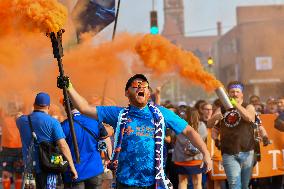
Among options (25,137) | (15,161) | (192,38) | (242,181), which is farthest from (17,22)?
(192,38)

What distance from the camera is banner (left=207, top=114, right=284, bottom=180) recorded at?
11.8 metres

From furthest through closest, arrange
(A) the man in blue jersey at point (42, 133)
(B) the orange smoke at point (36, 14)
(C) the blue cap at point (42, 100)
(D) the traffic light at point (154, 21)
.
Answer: (D) the traffic light at point (154, 21) → (C) the blue cap at point (42, 100) → (A) the man in blue jersey at point (42, 133) → (B) the orange smoke at point (36, 14)

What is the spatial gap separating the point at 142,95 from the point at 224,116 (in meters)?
3.61

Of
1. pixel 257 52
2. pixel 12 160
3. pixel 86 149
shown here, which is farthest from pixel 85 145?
pixel 257 52

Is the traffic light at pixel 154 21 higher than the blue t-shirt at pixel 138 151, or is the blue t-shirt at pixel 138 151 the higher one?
the traffic light at pixel 154 21

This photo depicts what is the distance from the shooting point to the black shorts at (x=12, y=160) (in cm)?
1227

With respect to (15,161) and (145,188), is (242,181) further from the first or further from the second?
(15,161)

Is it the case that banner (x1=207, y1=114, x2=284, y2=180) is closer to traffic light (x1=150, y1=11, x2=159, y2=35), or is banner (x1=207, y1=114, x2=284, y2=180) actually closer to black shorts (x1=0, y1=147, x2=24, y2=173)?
black shorts (x1=0, y1=147, x2=24, y2=173)

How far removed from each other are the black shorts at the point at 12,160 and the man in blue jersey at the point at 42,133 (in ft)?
13.3

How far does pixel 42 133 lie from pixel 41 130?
0.14 ft

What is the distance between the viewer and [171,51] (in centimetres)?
902

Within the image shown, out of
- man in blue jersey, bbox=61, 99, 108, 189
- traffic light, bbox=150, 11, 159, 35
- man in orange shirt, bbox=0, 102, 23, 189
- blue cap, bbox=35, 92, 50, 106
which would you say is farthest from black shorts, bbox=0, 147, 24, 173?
traffic light, bbox=150, 11, 159, 35

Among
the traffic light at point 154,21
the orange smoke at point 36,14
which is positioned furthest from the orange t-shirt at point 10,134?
the traffic light at point 154,21

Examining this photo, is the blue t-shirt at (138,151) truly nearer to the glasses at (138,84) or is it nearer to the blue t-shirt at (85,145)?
the glasses at (138,84)
